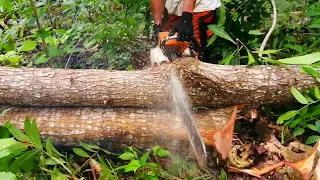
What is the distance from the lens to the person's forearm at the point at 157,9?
125 inches

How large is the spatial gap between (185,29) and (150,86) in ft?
1.95

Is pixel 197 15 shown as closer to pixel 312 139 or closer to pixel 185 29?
pixel 185 29

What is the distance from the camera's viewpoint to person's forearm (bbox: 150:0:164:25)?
3182 millimetres

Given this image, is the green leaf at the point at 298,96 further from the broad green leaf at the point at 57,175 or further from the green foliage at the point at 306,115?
the broad green leaf at the point at 57,175

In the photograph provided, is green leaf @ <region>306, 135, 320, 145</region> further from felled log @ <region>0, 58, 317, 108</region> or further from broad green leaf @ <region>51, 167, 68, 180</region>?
broad green leaf @ <region>51, 167, 68, 180</region>

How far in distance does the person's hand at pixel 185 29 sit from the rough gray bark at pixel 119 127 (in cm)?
60

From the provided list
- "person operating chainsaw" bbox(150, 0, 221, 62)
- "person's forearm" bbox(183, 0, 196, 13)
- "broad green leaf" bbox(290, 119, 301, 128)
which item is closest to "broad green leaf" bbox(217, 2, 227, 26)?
"person operating chainsaw" bbox(150, 0, 221, 62)

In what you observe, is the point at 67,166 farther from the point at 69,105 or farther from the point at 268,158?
the point at 268,158

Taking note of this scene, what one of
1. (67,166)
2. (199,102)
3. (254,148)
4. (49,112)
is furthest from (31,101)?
(254,148)

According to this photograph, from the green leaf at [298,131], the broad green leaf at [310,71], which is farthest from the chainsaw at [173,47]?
the green leaf at [298,131]

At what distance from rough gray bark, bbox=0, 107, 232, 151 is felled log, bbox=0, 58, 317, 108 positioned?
70 millimetres

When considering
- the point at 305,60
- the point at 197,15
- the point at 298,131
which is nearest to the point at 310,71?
the point at 305,60

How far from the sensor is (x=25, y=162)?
207 cm

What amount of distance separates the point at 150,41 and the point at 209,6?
2.79 feet
